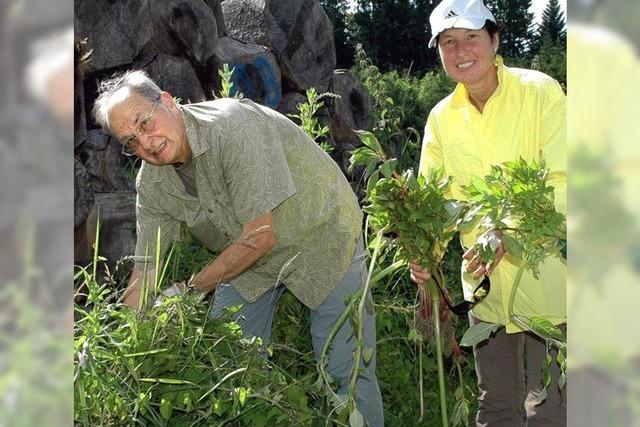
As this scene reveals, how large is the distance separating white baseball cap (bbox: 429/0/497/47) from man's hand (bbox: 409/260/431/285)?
0.83 metres

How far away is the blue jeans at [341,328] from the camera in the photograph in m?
2.60

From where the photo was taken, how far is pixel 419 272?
1679mm

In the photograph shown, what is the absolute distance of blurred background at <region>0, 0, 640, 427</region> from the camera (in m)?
0.47

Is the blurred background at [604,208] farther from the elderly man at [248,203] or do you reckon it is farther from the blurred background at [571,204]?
the elderly man at [248,203]

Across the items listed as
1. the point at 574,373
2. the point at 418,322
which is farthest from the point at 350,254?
the point at 574,373

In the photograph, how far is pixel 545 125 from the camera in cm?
222

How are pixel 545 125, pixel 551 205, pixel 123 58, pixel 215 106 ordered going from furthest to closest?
1. pixel 123 58
2. pixel 215 106
3. pixel 545 125
4. pixel 551 205

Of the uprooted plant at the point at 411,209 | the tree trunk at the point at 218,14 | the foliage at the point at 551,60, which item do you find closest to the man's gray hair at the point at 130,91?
the uprooted plant at the point at 411,209

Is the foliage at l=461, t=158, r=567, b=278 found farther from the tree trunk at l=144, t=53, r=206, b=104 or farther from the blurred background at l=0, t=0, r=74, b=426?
the tree trunk at l=144, t=53, r=206, b=104

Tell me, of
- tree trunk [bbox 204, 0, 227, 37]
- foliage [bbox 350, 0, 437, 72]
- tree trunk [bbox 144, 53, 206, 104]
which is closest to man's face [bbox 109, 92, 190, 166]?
tree trunk [bbox 144, 53, 206, 104]

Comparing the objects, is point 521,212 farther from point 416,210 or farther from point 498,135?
point 498,135

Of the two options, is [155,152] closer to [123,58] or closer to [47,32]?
[47,32]

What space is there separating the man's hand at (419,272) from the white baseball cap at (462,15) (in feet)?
2.72

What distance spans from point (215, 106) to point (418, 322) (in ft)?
3.13
